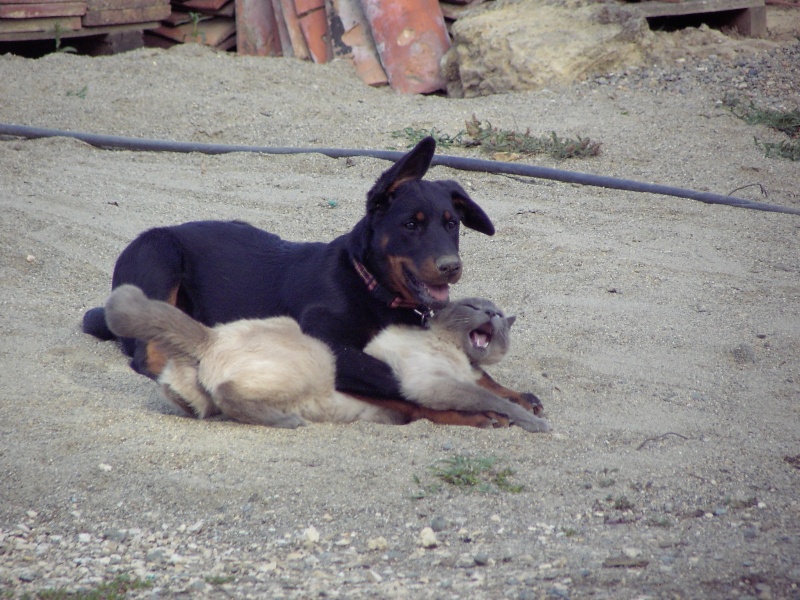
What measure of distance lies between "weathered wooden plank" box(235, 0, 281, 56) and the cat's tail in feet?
23.2

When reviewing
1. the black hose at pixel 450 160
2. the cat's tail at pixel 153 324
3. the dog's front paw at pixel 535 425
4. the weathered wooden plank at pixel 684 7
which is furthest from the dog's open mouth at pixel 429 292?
the weathered wooden plank at pixel 684 7

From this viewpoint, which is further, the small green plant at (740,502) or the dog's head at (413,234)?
the dog's head at (413,234)

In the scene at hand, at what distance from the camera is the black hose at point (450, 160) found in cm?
667

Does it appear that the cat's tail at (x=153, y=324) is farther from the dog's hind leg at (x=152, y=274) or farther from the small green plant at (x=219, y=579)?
the small green plant at (x=219, y=579)

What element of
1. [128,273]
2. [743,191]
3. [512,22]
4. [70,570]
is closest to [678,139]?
[743,191]

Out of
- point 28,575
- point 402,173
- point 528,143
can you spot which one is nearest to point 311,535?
point 28,575

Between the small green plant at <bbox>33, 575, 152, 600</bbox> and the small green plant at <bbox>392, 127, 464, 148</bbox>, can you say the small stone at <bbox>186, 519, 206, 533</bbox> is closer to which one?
the small green plant at <bbox>33, 575, 152, 600</bbox>

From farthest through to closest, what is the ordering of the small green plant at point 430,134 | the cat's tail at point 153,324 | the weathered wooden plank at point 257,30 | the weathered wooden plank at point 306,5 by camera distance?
1. the weathered wooden plank at point 257,30
2. the weathered wooden plank at point 306,5
3. the small green plant at point 430,134
4. the cat's tail at point 153,324

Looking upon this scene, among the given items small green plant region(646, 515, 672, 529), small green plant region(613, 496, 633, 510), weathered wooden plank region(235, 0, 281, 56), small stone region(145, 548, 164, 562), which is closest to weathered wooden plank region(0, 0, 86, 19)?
weathered wooden plank region(235, 0, 281, 56)

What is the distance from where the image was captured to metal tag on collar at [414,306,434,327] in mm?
4234

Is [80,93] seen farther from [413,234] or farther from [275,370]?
[275,370]

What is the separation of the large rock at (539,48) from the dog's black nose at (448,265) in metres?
5.64

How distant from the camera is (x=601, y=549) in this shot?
2.78 meters

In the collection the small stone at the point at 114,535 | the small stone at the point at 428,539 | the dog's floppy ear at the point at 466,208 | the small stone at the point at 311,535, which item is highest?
the dog's floppy ear at the point at 466,208
